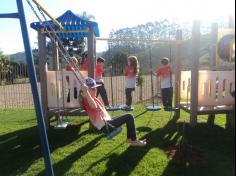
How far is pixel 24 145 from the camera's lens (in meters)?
7.18

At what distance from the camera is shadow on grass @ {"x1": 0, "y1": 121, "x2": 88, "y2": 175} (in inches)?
232

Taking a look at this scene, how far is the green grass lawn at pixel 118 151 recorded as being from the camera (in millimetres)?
5516

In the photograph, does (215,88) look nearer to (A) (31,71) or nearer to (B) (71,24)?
(B) (71,24)

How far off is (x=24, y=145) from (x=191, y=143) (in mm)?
3366

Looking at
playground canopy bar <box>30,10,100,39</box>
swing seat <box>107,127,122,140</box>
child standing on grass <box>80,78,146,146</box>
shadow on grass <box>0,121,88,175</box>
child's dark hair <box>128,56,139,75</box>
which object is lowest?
shadow on grass <box>0,121,88,175</box>

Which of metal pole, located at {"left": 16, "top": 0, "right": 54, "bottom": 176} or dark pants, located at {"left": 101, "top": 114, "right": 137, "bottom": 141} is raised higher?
metal pole, located at {"left": 16, "top": 0, "right": 54, "bottom": 176}

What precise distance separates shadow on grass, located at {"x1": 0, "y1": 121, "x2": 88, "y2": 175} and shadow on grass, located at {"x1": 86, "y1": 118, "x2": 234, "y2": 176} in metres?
1.25

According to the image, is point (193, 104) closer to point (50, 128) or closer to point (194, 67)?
point (194, 67)

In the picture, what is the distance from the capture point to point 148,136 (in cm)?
747

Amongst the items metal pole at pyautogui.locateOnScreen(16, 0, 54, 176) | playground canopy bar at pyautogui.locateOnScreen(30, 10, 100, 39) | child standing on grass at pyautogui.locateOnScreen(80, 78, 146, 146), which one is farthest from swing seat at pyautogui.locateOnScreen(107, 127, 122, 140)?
playground canopy bar at pyautogui.locateOnScreen(30, 10, 100, 39)

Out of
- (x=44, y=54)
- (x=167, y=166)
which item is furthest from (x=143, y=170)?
(x=44, y=54)

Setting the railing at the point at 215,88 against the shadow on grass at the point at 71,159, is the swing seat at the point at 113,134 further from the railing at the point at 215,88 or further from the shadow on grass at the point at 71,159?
the railing at the point at 215,88

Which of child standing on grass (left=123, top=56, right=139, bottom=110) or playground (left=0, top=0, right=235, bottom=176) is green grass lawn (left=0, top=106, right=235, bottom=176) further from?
child standing on grass (left=123, top=56, right=139, bottom=110)

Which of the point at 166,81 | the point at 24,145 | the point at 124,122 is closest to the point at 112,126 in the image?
the point at 124,122
